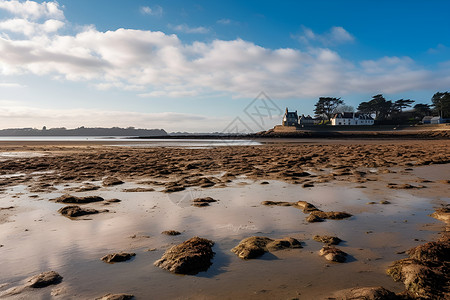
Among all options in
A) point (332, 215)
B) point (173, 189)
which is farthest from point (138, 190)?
point (332, 215)

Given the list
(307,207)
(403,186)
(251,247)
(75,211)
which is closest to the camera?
(251,247)

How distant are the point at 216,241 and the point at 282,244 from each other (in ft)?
3.31

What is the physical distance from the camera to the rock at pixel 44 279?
3.01m

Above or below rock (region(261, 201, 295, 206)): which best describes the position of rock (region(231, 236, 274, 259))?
above

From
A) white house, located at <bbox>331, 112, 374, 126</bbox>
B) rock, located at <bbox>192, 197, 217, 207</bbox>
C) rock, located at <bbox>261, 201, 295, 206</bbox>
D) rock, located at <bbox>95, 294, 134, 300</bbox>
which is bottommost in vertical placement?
rock, located at <bbox>261, 201, 295, 206</bbox>

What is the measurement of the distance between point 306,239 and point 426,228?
7.00 feet

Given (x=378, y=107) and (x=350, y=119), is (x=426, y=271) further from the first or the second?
(x=378, y=107)

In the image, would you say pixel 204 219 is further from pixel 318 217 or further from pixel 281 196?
pixel 281 196

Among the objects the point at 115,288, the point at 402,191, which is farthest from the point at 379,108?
the point at 115,288

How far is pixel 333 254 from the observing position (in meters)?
3.53

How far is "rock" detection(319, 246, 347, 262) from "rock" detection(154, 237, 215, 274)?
1.49 m

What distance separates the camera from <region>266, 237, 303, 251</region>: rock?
393cm

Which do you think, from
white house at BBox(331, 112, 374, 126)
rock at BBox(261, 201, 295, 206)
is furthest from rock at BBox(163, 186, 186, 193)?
white house at BBox(331, 112, 374, 126)

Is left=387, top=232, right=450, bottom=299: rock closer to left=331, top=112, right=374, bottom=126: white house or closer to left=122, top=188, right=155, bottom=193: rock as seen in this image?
left=122, top=188, right=155, bottom=193: rock
